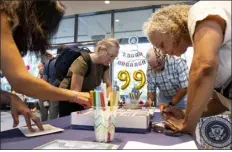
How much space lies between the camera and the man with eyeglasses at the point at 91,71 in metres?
1.41

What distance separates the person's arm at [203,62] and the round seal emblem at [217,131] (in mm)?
1084

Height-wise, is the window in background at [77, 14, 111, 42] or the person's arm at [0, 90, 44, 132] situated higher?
the window in background at [77, 14, 111, 42]

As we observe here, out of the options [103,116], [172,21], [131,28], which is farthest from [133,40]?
[103,116]

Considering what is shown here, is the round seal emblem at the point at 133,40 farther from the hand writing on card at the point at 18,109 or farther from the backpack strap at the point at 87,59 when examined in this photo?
the hand writing on card at the point at 18,109

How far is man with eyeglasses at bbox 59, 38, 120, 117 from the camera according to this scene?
4.63 ft

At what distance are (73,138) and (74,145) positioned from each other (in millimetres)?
100

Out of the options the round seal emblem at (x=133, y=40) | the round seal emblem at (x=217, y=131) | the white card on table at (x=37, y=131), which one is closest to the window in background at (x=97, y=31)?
the round seal emblem at (x=133, y=40)

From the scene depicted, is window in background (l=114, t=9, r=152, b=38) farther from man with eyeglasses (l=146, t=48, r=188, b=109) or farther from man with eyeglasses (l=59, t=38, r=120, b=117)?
man with eyeglasses (l=146, t=48, r=188, b=109)

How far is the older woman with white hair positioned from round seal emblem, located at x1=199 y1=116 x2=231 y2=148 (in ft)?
3.42

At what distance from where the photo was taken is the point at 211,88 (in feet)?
2.54

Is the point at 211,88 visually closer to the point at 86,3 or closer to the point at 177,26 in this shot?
the point at 177,26

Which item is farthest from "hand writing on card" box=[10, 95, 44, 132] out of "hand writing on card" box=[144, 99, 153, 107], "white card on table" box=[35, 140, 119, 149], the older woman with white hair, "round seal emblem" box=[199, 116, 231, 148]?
"round seal emblem" box=[199, 116, 231, 148]

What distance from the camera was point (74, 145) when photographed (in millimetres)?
663

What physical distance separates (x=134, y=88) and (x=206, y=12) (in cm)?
88
